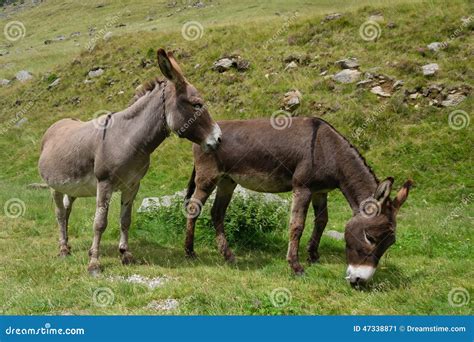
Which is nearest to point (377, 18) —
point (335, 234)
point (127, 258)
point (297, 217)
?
point (335, 234)

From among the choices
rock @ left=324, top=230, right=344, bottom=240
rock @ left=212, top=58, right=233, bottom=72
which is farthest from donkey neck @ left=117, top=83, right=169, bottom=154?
rock @ left=212, top=58, right=233, bottom=72

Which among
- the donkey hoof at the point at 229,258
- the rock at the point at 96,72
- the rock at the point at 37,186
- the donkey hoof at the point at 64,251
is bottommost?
the rock at the point at 37,186

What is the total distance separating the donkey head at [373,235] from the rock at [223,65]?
62.0ft

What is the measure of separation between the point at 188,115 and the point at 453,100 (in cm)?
1363

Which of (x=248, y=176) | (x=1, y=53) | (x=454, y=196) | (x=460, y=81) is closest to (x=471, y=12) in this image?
(x=460, y=81)

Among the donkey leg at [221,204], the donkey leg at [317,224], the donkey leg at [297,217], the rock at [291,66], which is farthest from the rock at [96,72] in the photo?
the donkey leg at [297,217]

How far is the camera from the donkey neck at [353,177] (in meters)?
8.13

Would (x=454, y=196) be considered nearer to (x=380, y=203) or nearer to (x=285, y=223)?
(x=285, y=223)

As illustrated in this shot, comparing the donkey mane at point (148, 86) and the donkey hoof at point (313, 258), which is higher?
the donkey mane at point (148, 86)

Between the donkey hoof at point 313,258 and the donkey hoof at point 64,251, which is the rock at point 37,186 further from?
the donkey hoof at point 313,258

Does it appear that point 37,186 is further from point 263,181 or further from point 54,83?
point 54,83

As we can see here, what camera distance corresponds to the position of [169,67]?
7848mm

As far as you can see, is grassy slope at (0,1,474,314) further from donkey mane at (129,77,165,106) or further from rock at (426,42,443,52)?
donkey mane at (129,77,165,106)

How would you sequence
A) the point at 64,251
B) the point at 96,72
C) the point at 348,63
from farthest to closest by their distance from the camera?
the point at 96,72 → the point at 348,63 → the point at 64,251
